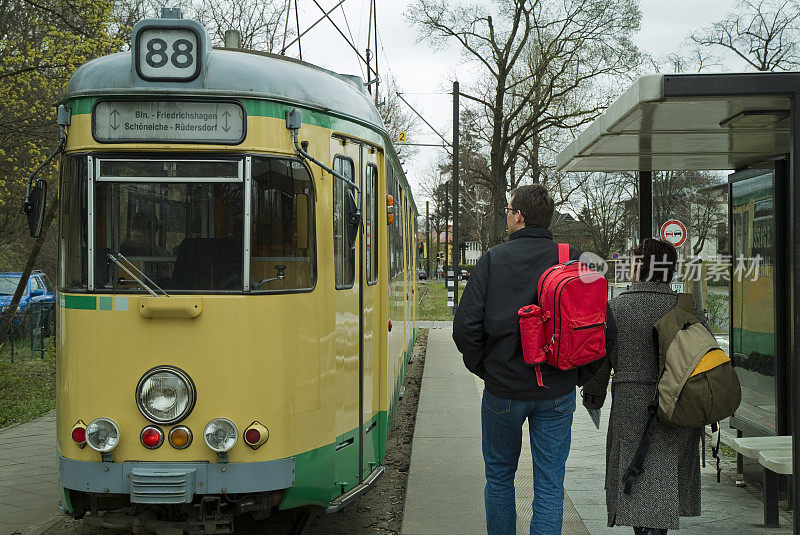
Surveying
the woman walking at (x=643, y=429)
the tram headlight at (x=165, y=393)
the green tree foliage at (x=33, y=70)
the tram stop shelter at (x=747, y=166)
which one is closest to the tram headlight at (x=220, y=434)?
the tram headlight at (x=165, y=393)

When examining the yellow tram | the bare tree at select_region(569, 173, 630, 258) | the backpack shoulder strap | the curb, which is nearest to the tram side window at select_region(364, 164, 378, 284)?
the yellow tram

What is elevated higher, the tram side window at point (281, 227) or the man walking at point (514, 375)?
the tram side window at point (281, 227)

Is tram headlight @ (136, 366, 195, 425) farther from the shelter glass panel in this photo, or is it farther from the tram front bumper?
the shelter glass panel

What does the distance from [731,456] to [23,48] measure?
418 inches

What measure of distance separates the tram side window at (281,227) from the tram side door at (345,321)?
0.29 metres

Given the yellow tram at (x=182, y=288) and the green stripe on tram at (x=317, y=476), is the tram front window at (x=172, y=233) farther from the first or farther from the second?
the green stripe on tram at (x=317, y=476)

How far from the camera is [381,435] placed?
6.28 metres

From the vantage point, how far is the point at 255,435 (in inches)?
184

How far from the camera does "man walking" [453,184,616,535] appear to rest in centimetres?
425

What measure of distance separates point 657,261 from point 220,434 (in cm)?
250

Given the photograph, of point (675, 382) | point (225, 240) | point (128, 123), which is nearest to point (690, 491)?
point (675, 382)

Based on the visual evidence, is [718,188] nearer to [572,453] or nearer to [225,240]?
[572,453]

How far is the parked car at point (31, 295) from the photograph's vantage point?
14703mm

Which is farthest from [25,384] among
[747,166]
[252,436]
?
[747,166]
